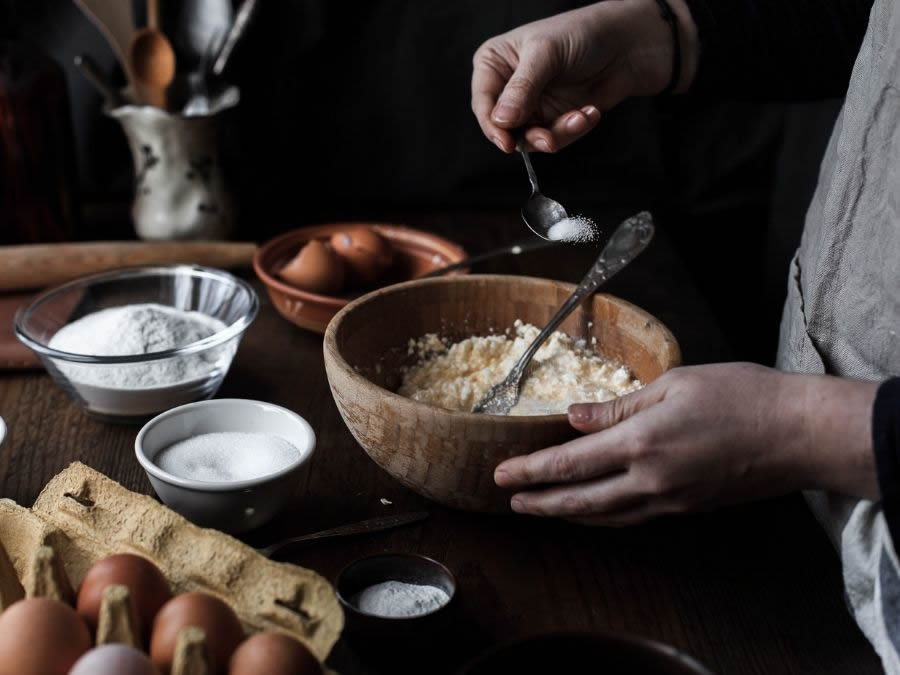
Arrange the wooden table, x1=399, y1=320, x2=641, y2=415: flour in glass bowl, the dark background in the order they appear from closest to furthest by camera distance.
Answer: the wooden table, x1=399, y1=320, x2=641, y2=415: flour in glass bowl, the dark background

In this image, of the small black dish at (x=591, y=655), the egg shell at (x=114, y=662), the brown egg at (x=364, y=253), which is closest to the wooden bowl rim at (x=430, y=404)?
the small black dish at (x=591, y=655)

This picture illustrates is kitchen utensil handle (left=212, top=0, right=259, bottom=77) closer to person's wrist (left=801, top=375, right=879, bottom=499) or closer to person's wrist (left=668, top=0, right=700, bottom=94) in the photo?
person's wrist (left=668, top=0, right=700, bottom=94)

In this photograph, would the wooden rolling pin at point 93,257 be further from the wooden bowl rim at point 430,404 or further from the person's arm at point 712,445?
the person's arm at point 712,445

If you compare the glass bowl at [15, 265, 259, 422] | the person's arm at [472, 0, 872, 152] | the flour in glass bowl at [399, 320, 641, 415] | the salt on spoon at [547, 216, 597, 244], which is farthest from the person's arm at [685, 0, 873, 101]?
the glass bowl at [15, 265, 259, 422]

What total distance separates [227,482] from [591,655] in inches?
16.5

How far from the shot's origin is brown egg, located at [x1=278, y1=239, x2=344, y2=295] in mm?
1591

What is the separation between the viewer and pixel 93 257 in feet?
5.43

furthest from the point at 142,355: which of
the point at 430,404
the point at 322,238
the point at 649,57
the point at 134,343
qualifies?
the point at 649,57

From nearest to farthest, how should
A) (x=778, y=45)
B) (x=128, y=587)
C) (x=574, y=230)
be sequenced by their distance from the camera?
(x=128, y=587) → (x=574, y=230) → (x=778, y=45)

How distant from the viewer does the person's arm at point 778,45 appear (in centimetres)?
129

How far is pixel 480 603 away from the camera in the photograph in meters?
0.93

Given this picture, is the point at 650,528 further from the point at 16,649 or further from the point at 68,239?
the point at 68,239

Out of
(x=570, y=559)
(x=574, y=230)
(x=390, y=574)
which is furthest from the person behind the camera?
(x=574, y=230)

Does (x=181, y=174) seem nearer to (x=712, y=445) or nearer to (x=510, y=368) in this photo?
(x=510, y=368)
